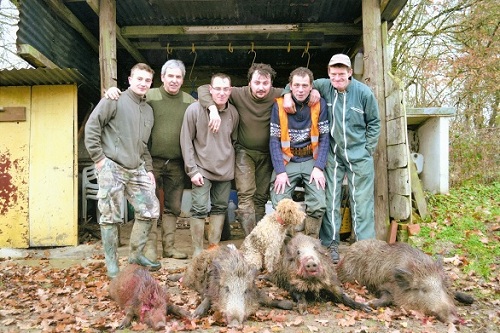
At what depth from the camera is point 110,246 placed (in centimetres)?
540

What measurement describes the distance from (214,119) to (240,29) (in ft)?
9.49

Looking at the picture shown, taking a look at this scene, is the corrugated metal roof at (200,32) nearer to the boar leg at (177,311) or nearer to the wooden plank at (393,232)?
the wooden plank at (393,232)

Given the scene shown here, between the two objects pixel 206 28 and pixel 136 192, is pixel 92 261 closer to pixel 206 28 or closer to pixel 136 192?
pixel 136 192

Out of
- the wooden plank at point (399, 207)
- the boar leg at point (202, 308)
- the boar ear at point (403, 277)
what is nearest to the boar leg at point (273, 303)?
the boar leg at point (202, 308)

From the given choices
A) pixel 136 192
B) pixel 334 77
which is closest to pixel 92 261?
pixel 136 192

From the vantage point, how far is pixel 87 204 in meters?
Answer: 9.01

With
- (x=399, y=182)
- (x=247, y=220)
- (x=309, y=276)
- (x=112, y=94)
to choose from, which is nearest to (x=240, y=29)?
(x=112, y=94)

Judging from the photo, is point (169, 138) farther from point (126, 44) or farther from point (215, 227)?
point (126, 44)

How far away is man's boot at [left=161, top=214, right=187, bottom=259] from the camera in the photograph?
249 inches

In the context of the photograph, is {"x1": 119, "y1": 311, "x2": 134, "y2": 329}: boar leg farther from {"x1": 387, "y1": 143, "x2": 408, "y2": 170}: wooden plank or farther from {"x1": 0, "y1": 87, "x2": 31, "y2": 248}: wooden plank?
{"x1": 387, "y1": 143, "x2": 408, "y2": 170}: wooden plank

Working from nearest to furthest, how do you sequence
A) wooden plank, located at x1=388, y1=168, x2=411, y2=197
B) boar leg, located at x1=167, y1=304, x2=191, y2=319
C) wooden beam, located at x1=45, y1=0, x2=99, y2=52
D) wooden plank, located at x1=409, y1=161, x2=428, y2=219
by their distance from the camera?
boar leg, located at x1=167, y1=304, x2=191, y2=319 → wooden plank, located at x1=388, y1=168, x2=411, y2=197 → wooden beam, located at x1=45, y1=0, x2=99, y2=52 → wooden plank, located at x1=409, y1=161, x2=428, y2=219

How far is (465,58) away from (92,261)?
42.3ft

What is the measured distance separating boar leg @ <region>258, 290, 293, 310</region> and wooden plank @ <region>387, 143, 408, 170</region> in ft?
9.76

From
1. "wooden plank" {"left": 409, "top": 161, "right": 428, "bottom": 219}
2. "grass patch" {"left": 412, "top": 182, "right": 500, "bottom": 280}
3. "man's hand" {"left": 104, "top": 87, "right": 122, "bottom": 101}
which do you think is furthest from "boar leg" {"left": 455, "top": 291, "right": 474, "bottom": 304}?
"man's hand" {"left": 104, "top": 87, "right": 122, "bottom": 101}
